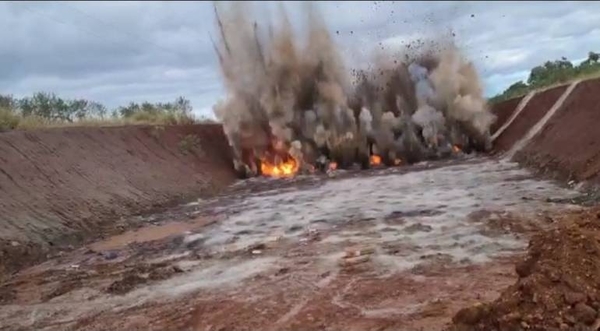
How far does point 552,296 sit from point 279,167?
26.8 meters

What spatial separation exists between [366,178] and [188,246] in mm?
13328

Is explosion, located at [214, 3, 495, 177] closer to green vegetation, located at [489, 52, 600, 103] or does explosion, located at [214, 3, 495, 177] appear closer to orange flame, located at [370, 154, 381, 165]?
orange flame, located at [370, 154, 381, 165]

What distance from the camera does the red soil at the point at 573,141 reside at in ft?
57.7

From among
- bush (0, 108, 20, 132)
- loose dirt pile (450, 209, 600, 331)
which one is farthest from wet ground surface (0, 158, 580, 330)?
bush (0, 108, 20, 132)

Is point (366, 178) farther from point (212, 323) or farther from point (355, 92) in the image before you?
point (212, 323)

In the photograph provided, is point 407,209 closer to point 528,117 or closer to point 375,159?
point 528,117

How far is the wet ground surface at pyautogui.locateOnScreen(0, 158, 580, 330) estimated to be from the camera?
27.1 ft

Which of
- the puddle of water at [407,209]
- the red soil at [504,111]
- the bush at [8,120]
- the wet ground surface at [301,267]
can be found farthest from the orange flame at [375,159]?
the bush at [8,120]

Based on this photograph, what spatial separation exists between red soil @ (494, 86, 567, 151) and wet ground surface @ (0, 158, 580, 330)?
11.2 meters

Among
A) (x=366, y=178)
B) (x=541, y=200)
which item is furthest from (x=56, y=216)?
(x=366, y=178)

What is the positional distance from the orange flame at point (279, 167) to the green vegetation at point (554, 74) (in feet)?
45.6

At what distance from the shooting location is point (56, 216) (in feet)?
52.2

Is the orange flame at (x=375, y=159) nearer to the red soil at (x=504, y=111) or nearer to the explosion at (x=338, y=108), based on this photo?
the explosion at (x=338, y=108)

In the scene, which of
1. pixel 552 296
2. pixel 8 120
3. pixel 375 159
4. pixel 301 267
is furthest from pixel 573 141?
pixel 8 120
